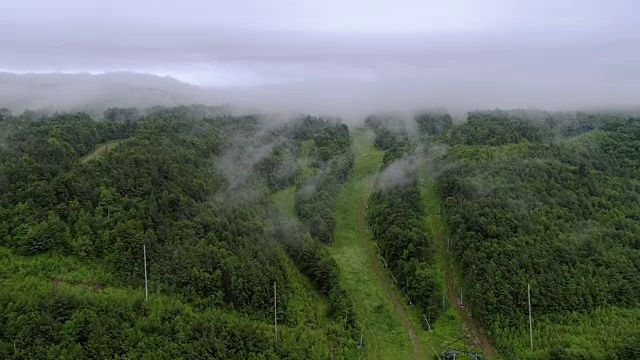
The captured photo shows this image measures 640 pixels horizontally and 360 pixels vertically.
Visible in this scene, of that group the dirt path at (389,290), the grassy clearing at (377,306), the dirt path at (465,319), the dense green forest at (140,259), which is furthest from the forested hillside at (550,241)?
the dense green forest at (140,259)

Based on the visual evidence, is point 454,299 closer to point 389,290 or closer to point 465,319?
point 465,319

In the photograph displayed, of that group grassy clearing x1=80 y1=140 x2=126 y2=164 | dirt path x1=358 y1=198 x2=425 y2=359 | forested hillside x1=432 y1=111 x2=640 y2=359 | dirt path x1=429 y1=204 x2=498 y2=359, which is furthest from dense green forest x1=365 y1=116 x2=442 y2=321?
grassy clearing x1=80 y1=140 x2=126 y2=164

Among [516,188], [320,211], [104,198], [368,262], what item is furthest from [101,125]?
[516,188]

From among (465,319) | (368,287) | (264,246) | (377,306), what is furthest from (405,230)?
(264,246)

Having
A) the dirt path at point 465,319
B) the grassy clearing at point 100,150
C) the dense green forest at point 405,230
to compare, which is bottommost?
the dirt path at point 465,319

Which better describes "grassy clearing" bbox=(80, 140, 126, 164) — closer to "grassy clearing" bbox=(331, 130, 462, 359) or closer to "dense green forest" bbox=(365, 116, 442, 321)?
"grassy clearing" bbox=(331, 130, 462, 359)

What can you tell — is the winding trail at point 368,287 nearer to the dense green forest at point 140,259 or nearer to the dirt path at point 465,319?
the dense green forest at point 140,259
